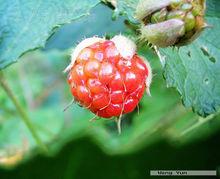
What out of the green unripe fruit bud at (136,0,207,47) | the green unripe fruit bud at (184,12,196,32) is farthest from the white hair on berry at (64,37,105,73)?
the green unripe fruit bud at (184,12,196,32)

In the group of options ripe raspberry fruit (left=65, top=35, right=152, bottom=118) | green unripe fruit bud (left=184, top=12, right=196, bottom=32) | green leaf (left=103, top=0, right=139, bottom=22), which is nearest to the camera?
green unripe fruit bud (left=184, top=12, right=196, bottom=32)

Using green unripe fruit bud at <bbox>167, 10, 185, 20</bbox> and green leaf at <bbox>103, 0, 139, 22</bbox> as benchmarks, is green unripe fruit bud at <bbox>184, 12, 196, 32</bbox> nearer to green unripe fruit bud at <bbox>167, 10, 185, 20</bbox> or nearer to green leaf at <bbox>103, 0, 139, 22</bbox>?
green unripe fruit bud at <bbox>167, 10, 185, 20</bbox>

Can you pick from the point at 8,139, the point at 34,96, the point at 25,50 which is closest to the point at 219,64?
the point at 25,50

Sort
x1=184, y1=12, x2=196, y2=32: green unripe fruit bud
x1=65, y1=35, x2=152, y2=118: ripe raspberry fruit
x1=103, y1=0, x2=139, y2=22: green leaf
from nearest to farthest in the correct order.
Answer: x1=184, y1=12, x2=196, y2=32: green unripe fruit bud
x1=65, y1=35, x2=152, y2=118: ripe raspberry fruit
x1=103, y1=0, x2=139, y2=22: green leaf

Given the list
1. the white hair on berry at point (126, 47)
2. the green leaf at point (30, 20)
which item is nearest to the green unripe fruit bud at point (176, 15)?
the white hair on berry at point (126, 47)

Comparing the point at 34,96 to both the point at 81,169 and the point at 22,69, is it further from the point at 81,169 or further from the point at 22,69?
the point at 81,169

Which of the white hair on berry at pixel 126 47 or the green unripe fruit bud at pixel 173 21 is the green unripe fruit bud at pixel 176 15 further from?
the white hair on berry at pixel 126 47
